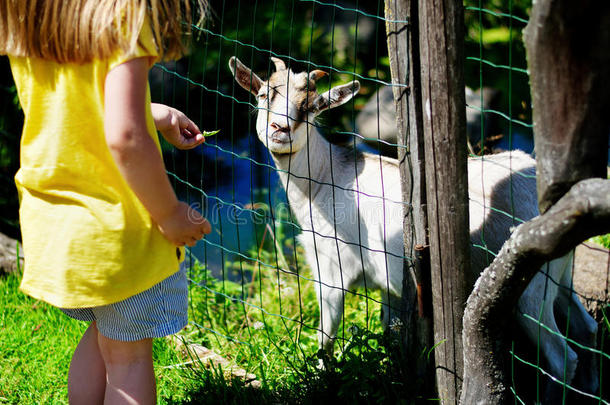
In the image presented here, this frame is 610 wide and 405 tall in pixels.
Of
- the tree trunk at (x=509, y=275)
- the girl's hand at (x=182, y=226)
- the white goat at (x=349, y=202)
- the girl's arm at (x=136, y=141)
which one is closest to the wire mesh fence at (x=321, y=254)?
the white goat at (x=349, y=202)

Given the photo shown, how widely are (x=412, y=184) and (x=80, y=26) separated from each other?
1337 millimetres

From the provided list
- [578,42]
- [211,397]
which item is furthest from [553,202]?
[211,397]

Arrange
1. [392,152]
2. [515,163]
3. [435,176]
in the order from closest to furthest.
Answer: [435,176]
[515,163]
[392,152]

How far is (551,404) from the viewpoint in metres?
2.97

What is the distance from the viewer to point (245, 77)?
3.48 metres

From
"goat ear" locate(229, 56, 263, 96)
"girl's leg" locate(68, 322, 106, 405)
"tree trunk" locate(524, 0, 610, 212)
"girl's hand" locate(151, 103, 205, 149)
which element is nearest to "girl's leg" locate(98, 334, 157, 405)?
"girl's leg" locate(68, 322, 106, 405)

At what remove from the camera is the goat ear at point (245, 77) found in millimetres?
3404

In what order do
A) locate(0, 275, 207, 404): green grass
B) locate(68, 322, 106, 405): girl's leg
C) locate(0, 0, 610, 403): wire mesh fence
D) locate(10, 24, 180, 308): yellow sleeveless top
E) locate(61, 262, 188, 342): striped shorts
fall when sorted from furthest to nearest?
locate(0, 275, 207, 404): green grass, locate(0, 0, 610, 403): wire mesh fence, locate(68, 322, 106, 405): girl's leg, locate(61, 262, 188, 342): striped shorts, locate(10, 24, 180, 308): yellow sleeveless top

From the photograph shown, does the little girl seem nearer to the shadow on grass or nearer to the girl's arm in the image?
the girl's arm

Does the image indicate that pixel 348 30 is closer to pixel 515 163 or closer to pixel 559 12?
pixel 515 163

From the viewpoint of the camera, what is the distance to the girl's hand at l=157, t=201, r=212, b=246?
1.89 meters

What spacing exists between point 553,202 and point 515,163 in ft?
4.33

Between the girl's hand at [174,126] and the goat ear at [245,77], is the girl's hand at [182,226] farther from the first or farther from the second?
A: the goat ear at [245,77]

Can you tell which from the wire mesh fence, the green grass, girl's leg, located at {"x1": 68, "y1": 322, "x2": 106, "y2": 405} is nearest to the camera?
girl's leg, located at {"x1": 68, "y1": 322, "x2": 106, "y2": 405}
